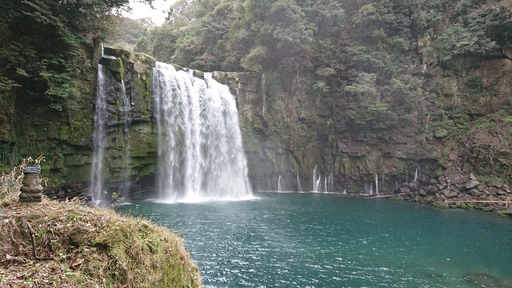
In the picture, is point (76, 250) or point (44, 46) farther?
point (44, 46)

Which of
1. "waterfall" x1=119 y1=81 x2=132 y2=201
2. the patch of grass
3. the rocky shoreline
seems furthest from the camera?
the rocky shoreline

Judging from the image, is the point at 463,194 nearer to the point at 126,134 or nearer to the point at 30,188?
the point at 126,134

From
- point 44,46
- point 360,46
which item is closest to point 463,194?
point 360,46

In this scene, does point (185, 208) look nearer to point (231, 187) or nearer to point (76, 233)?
point (231, 187)

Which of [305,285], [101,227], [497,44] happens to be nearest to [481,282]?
[305,285]

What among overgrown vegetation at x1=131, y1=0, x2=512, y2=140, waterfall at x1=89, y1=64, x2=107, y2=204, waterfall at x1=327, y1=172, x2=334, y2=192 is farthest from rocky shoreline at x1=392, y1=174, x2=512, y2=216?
waterfall at x1=89, y1=64, x2=107, y2=204

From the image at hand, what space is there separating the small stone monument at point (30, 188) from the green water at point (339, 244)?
5943mm

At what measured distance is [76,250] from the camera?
12.5 feet

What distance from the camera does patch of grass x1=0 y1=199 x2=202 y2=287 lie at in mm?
3443

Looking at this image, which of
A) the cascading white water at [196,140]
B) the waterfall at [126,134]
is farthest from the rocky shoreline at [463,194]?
the waterfall at [126,134]

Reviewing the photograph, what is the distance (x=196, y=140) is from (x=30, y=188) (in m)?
19.9

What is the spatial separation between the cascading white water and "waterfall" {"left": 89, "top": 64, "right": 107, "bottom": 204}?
387 cm

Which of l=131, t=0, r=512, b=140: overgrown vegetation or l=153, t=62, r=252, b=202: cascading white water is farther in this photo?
l=131, t=0, r=512, b=140: overgrown vegetation

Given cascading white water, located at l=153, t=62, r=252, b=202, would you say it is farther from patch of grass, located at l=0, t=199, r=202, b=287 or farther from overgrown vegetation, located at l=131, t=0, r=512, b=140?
patch of grass, located at l=0, t=199, r=202, b=287
